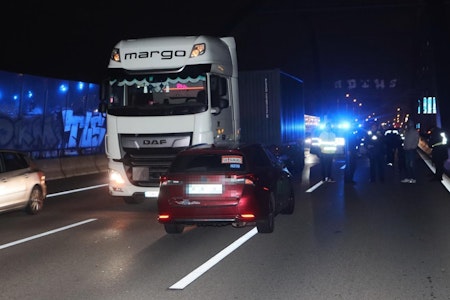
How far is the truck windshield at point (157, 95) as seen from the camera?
11281 millimetres

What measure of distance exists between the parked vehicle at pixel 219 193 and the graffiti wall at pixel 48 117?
1218cm

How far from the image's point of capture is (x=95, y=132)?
24.6 m

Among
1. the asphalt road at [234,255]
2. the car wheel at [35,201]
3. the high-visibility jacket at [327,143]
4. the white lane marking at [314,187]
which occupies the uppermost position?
the high-visibility jacket at [327,143]

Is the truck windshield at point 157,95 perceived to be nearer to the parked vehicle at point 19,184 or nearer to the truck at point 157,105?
the truck at point 157,105

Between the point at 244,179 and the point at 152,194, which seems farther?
the point at 152,194

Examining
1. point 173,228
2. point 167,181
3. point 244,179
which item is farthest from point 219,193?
point 173,228

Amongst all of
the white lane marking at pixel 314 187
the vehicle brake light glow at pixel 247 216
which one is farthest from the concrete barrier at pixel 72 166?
the vehicle brake light glow at pixel 247 216

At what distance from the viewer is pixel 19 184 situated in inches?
430

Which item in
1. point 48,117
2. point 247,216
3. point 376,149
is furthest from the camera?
point 48,117

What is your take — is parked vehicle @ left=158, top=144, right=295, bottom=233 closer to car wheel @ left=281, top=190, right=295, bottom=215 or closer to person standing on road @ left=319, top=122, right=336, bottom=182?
car wheel @ left=281, top=190, right=295, bottom=215

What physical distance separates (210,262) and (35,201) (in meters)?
5.82

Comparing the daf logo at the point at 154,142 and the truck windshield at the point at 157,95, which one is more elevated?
the truck windshield at the point at 157,95

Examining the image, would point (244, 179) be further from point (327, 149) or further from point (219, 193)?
point (327, 149)

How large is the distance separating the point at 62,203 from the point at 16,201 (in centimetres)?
269
